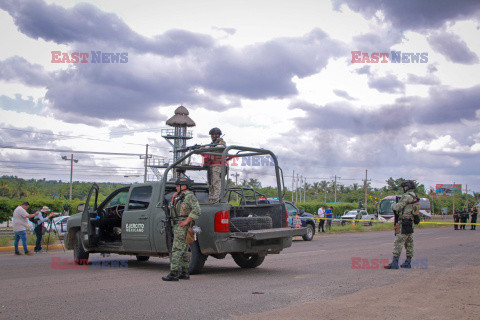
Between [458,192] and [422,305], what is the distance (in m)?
159

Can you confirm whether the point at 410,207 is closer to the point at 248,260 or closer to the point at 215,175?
the point at 248,260

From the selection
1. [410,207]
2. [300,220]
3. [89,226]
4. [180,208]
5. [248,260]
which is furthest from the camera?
[300,220]

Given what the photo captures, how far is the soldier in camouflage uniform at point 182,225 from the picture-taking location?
8.73 metres

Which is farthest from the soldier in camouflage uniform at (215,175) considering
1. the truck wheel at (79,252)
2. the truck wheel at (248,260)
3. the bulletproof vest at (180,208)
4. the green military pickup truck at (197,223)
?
the truck wheel at (79,252)

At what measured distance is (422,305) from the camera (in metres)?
6.73

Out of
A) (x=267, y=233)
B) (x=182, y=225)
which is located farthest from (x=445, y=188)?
(x=182, y=225)

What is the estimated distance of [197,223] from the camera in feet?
31.1

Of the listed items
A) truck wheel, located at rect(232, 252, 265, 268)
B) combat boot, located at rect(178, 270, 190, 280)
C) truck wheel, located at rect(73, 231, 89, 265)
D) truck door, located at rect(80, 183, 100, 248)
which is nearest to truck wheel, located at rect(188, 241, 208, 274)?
combat boot, located at rect(178, 270, 190, 280)

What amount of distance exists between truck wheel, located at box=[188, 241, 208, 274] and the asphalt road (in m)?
0.17

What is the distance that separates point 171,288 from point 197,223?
1.68 metres

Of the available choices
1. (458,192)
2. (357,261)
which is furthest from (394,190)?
(357,261)

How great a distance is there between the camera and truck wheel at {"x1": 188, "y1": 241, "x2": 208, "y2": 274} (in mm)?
9516

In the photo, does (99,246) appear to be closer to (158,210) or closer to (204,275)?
(158,210)

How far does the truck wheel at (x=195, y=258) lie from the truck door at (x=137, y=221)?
1.01 m
